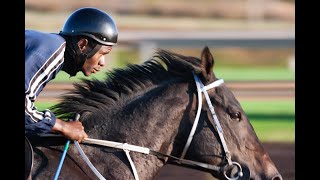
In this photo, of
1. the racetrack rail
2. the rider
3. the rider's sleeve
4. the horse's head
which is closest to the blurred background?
the racetrack rail

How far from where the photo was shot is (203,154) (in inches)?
167

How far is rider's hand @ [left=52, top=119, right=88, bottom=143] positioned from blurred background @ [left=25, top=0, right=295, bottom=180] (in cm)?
471

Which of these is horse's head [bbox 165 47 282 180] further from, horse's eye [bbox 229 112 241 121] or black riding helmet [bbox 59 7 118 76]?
black riding helmet [bbox 59 7 118 76]

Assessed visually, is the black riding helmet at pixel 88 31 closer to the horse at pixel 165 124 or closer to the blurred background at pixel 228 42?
the horse at pixel 165 124

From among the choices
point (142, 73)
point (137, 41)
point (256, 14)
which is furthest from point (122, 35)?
point (142, 73)

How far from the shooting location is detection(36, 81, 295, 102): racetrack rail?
15805 mm

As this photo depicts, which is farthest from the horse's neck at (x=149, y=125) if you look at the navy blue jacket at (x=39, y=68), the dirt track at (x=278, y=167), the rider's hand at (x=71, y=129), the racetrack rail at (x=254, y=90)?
the racetrack rail at (x=254, y=90)

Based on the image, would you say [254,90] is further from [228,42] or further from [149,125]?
[149,125]

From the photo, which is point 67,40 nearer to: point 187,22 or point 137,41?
point 137,41

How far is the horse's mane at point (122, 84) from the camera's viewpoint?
4.30 m
